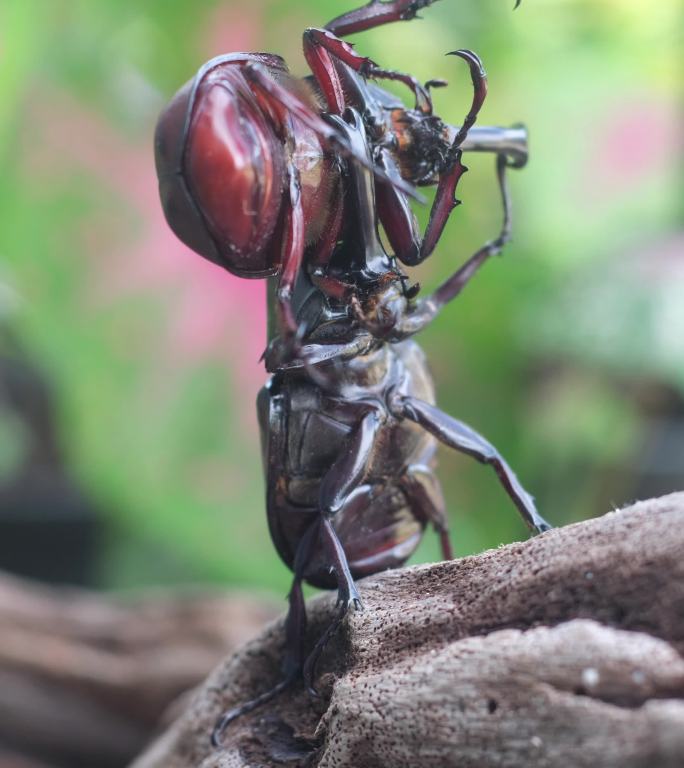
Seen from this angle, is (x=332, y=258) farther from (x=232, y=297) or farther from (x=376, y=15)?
(x=232, y=297)

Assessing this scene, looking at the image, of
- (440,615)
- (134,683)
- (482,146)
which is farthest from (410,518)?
(134,683)

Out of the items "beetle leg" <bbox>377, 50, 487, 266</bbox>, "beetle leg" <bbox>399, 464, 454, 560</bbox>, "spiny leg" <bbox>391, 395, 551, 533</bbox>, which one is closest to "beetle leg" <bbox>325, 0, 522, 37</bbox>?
"beetle leg" <bbox>377, 50, 487, 266</bbox>

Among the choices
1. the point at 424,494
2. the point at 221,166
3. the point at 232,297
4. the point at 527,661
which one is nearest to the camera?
the point at 527,661

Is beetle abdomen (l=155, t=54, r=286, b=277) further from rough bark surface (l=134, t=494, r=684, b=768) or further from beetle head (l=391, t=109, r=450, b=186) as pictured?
rough bark surface (l=134, t=494, r=684, b=768)

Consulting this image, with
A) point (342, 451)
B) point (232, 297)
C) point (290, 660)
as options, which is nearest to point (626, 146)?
point (232, 297)

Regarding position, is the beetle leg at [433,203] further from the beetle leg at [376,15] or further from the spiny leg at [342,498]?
the spiny leg at [342,498]

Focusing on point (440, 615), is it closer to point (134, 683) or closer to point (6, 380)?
point (134, 683)

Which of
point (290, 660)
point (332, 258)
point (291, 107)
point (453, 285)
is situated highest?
point (291, 107)
